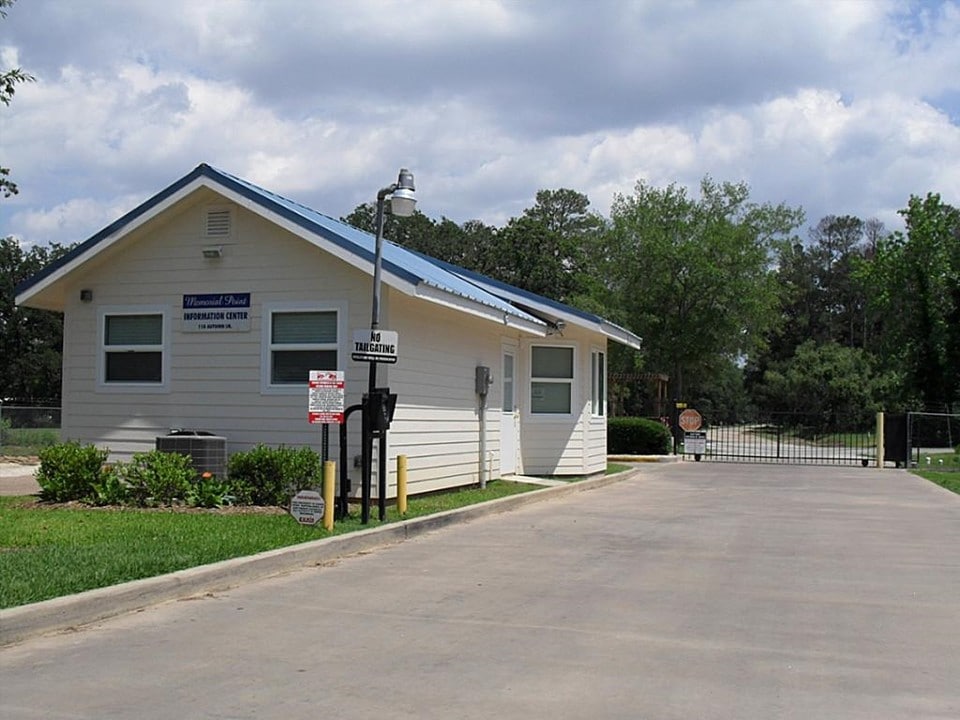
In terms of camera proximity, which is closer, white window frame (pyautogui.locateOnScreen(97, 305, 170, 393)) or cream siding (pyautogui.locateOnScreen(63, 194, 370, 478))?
cream siding (pyautogui.locateOnScreen(63, 194, 370, 478))

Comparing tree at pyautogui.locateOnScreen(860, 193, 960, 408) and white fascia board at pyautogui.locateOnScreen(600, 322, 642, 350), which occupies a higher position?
tree at pyautogui.locateOnScreen(860, 193, 960, 408)

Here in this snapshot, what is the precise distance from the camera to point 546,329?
1905 cm

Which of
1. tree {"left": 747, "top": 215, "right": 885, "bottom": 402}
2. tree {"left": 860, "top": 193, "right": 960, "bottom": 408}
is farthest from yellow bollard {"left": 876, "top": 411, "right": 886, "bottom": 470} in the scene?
tree {"left": 747, "top": 215, "right": 885, "bottom": 402}

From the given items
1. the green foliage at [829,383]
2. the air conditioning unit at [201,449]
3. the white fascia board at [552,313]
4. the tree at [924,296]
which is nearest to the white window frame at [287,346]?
the air conditioning unit at [201,449]

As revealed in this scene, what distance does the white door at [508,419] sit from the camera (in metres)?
19.3

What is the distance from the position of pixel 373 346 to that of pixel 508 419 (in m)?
8.04

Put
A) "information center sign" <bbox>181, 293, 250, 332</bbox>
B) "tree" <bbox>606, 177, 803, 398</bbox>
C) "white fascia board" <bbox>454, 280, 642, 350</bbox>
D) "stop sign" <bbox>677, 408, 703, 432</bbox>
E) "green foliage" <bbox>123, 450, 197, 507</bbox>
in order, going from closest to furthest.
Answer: "green foliage" <bbox>123, 450, 197, 507</bbox> < "information center sign" <bbox>181, 293, 250, 332</bbox> < "white fascia board" <bbox>454, 280, 642, 350</bbox> < "stop sign" <bbox>677, 408, 703, 432</bbox> < "tree" <bbox>606, 177, 803, 398</bbox>

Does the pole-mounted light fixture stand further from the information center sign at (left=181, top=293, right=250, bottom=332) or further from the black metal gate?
the black metal gate

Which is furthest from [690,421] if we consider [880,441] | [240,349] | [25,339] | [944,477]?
[25,339]

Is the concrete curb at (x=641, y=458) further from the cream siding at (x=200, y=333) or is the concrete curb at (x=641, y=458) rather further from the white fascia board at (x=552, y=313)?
the cream siding at (x=200, y=333)

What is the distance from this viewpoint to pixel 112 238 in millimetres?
14914

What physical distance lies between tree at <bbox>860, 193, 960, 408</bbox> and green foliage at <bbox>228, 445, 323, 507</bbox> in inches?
1841

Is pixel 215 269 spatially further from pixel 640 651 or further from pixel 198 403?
pixel 640 651

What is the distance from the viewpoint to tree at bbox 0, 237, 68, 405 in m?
53.0
